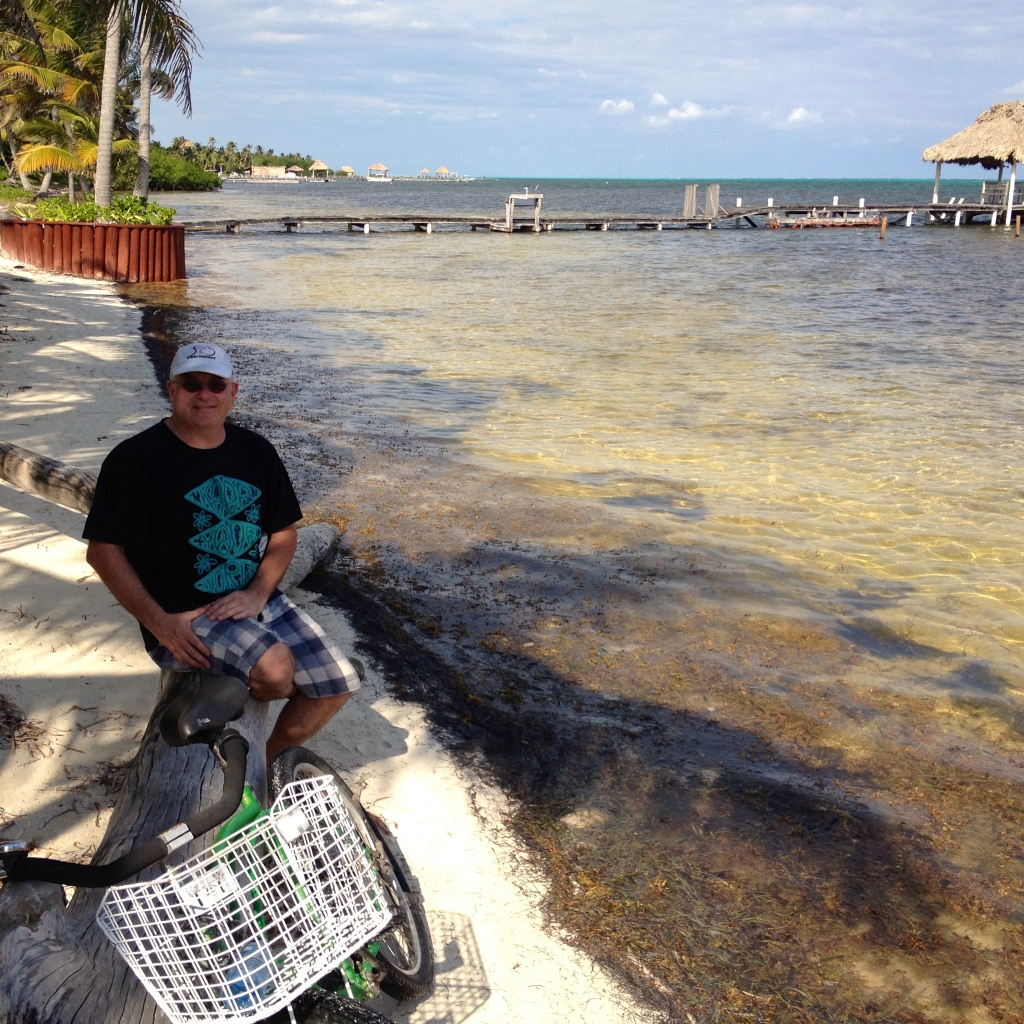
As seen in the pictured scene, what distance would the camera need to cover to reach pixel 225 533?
11.0 feet

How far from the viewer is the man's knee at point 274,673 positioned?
3.17m

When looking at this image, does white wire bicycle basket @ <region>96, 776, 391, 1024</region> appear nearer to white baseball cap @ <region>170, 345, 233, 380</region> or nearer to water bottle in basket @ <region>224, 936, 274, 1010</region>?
water bottle in basket @ <region>224, 936, 274, 1010</region>

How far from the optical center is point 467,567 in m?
6.89

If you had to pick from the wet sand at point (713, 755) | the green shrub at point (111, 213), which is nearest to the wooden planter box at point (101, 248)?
the green shrub at point (111, 213)

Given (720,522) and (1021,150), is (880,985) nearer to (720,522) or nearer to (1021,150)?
(720,522)

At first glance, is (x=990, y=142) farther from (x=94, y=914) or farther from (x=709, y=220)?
(x=94, y=914)

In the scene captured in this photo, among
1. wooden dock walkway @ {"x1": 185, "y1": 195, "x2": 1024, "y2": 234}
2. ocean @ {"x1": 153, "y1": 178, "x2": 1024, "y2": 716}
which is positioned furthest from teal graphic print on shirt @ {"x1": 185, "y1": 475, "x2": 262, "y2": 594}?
wooden dock walkway @ {"x1": 185, "y1": 195, "x2": 1024, "y2": 234}

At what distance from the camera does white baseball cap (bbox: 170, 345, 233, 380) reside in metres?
3.25

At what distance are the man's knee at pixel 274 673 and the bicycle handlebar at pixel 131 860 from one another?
1.10 meters

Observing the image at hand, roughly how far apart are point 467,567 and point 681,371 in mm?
9068

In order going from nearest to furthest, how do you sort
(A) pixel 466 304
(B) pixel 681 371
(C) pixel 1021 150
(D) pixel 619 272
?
(B) pixel 681 371 < (A) pixel 466 304 < (D) pixel 619 272 < (C) pixel 1021 150

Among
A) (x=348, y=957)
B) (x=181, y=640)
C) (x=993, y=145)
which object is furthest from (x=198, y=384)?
(x=993, y=145)

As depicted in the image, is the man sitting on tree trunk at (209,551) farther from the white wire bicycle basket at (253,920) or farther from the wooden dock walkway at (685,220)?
the wooden dock walkway at (685,220)

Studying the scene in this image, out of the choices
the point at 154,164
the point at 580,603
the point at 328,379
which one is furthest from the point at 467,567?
the point at 154,164
